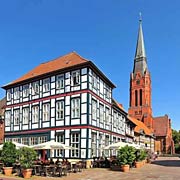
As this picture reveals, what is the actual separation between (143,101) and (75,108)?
6086 cm

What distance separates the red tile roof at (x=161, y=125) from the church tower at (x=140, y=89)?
204 inches

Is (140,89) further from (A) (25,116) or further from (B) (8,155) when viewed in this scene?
(B) (8,155)

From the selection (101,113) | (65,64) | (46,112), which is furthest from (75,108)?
(65,64)

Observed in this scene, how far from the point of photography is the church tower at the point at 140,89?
85250 mm

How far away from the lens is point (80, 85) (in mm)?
27578

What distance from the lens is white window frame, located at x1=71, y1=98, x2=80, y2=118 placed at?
27.4 m

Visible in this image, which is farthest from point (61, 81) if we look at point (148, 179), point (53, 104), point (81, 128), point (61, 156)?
point (148, 179)

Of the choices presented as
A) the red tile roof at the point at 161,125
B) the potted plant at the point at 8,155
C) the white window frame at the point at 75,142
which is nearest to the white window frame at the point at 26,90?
the white window frame at the point at 75,142

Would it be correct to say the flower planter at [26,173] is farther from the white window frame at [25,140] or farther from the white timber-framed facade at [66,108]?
the white window frame at [25,140]

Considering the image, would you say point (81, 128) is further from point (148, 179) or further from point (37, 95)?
point (148, 179)

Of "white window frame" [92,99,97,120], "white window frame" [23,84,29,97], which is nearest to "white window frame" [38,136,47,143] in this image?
"white window frame" [23,84,29,97]

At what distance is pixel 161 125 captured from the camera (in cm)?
9044

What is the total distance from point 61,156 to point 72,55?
1140 cm

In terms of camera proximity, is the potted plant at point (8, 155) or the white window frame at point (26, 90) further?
the white window frame at point (26, 90)
